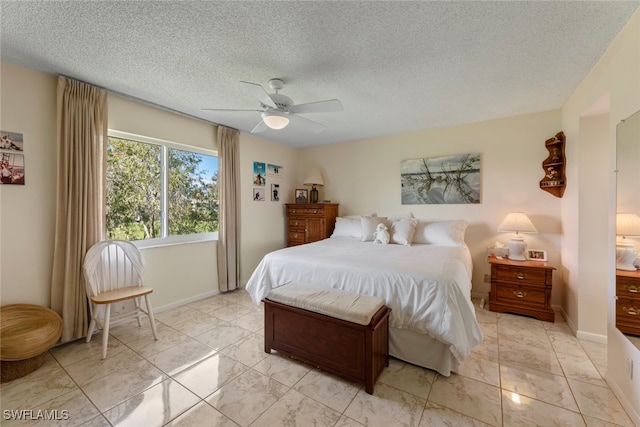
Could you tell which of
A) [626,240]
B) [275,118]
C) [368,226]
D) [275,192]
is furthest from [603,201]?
[275,192]

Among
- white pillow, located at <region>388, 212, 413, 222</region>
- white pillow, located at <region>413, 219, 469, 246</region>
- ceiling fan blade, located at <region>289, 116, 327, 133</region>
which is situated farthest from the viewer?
white pillow, located at <region>388, 212, 413, 222</region>

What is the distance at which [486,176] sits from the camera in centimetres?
345

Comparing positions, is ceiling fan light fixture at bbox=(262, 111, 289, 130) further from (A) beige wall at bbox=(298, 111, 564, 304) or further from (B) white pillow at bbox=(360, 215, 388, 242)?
(A) beige wall at bbox=(298, 111, 564, 304)

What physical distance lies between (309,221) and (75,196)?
297 centimetres

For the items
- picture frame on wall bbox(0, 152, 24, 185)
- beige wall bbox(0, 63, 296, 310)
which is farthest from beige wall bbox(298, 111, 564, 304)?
picture frame on wall bbox(0, 152, 24, 185)

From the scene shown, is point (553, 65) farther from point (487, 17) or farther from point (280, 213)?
point (280, 213)

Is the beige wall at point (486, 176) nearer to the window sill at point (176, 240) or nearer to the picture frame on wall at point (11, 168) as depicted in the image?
the window sill at point (176, 240)

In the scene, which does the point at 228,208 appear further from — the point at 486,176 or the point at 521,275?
the point at 521,275

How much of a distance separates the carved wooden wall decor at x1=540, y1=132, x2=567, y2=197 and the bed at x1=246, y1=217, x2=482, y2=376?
135cm

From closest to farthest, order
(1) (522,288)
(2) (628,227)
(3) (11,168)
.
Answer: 1. (2) (628,227)
2. (3) (11,168)
3. (1) (522,288)

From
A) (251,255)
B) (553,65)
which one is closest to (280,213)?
(251,255)

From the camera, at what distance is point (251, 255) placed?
164 inches

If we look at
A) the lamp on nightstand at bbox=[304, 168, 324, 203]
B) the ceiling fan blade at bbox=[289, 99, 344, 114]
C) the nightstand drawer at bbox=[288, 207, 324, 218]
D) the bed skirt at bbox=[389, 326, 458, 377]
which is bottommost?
the bed skirt at bbox=[389, 326, 458, 377]

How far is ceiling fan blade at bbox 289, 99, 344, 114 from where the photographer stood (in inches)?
80.8
